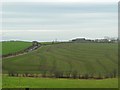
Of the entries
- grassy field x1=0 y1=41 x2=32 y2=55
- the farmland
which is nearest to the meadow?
the farmland

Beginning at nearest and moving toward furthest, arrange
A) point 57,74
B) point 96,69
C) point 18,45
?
point 57,74, point 96,69, point 18,45

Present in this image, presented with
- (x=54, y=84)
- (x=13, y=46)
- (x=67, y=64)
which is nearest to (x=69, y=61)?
(x=67, y=64)

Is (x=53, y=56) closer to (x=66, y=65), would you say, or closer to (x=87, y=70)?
(x=66, y=65)

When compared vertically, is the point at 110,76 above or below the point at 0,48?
below

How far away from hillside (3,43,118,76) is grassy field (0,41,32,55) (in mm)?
3498

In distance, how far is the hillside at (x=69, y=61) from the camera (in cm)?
4347

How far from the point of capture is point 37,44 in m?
62.4

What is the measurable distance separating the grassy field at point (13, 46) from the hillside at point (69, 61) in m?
3.50

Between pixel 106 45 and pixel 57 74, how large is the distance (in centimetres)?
1857

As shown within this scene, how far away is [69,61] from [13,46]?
14.4 meters

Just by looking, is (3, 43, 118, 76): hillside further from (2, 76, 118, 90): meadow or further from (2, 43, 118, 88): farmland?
(2, 76, 118, 90): meadow

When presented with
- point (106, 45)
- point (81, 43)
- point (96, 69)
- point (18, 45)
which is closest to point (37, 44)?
point (18, 45)

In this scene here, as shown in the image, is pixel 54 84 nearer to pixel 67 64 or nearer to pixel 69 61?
pixel 67 64

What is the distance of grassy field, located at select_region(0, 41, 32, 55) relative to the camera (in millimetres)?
54434
